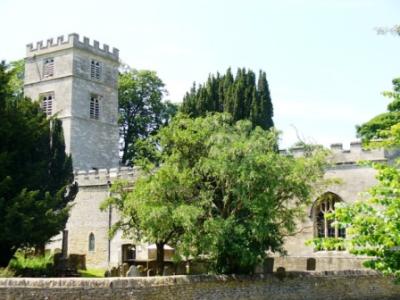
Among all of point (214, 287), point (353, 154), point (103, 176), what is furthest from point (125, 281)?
point (103, 176)

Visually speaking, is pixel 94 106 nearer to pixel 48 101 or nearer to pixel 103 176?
pixel 48 101

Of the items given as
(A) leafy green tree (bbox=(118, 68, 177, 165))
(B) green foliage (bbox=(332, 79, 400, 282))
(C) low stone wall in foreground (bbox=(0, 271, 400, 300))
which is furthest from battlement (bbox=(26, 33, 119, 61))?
(B) green foliage (bbox=(332, 79, 400, 282))

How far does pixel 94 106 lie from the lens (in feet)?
132

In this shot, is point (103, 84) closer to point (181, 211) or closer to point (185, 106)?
point (185, 106)

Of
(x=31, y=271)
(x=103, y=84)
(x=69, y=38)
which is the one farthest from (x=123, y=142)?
(x=31, y=271)

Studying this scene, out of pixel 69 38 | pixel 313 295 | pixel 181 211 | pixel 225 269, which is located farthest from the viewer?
pixel 69 38

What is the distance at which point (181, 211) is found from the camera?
1592 centimetres

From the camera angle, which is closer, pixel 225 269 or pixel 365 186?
pixel 225 269

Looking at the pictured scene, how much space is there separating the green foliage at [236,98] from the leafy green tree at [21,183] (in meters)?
10.3

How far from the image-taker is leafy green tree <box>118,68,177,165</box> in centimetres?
4809

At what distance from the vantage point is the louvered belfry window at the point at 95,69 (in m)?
40.2

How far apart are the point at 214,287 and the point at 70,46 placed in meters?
26.0

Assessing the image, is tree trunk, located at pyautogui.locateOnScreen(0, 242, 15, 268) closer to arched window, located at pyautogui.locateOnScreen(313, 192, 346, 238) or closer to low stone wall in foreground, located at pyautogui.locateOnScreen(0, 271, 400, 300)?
low stone wall in foreground, located at pyautogui.locateOnScreen(0, 271, 400, 300)

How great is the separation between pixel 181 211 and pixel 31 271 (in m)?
7.64
